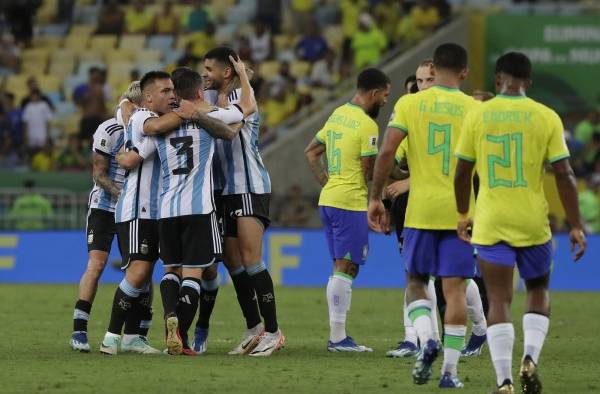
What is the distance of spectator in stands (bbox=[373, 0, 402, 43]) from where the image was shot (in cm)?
2928

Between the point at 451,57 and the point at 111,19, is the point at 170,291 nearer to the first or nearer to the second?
the point at 451,57

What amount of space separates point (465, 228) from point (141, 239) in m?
3.52

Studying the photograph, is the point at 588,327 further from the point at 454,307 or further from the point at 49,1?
the point at 49,1

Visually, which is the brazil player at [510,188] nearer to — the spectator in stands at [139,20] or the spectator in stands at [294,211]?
the spectator in stands at [294,211]

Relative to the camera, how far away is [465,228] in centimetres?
943

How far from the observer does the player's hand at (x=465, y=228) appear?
30.9 ft

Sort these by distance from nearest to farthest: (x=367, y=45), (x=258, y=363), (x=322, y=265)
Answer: (x=258, y=363) → (x=322, y=265) → (x=367, y=45)

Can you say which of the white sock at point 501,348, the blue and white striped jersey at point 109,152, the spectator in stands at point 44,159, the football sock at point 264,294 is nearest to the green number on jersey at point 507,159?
the white sock at point 501,348

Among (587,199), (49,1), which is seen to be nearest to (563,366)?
(587,199)

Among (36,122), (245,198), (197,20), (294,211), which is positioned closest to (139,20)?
(197,20)

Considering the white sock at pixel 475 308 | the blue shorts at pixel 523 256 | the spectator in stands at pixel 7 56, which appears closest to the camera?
the blue shorts at pixel 523 256

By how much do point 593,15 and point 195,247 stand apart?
1900 centimetres

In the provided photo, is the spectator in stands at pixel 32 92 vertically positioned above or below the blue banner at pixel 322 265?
above

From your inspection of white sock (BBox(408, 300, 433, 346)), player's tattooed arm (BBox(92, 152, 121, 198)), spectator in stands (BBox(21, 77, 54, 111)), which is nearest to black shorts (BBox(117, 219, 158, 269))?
player's tattooed arm (BBox(92, 152, 121, 198))
